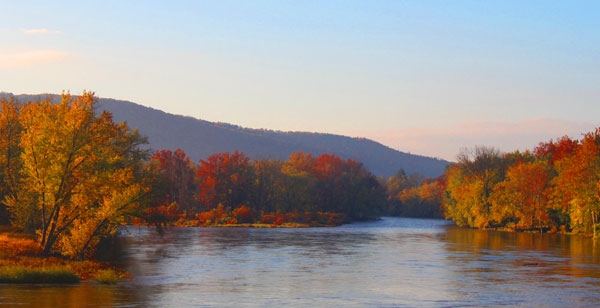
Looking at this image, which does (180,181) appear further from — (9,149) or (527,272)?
(527,272)

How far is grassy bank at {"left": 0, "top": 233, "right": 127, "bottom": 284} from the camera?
4012 centimetres

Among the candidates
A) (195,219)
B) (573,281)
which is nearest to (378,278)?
(573,281)

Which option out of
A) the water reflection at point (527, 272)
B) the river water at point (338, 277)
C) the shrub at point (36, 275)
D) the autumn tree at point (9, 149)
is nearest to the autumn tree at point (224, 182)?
the river water at point (338, 277)

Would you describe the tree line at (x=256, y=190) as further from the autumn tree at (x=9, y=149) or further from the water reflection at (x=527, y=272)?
the water reflection at (x=527, y=272)

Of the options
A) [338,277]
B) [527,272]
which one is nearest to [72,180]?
[338,277]

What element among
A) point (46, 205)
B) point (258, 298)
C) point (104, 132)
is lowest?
point (258, 298)

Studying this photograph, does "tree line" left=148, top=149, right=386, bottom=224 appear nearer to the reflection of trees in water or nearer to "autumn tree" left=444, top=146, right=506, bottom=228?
"autumn tree" left=444, top=146, right=506, bottom=228

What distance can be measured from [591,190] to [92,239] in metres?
66.4

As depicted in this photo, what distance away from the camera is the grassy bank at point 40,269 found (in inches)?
1580

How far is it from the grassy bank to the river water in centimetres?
121

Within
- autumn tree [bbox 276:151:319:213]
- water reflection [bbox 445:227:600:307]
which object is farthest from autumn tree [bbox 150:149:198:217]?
water reflection [bbox 445:227:600:307]

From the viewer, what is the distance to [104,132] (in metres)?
55.0

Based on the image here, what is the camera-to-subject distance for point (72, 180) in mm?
51531

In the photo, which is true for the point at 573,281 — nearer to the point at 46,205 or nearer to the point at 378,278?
the point at 378,278
